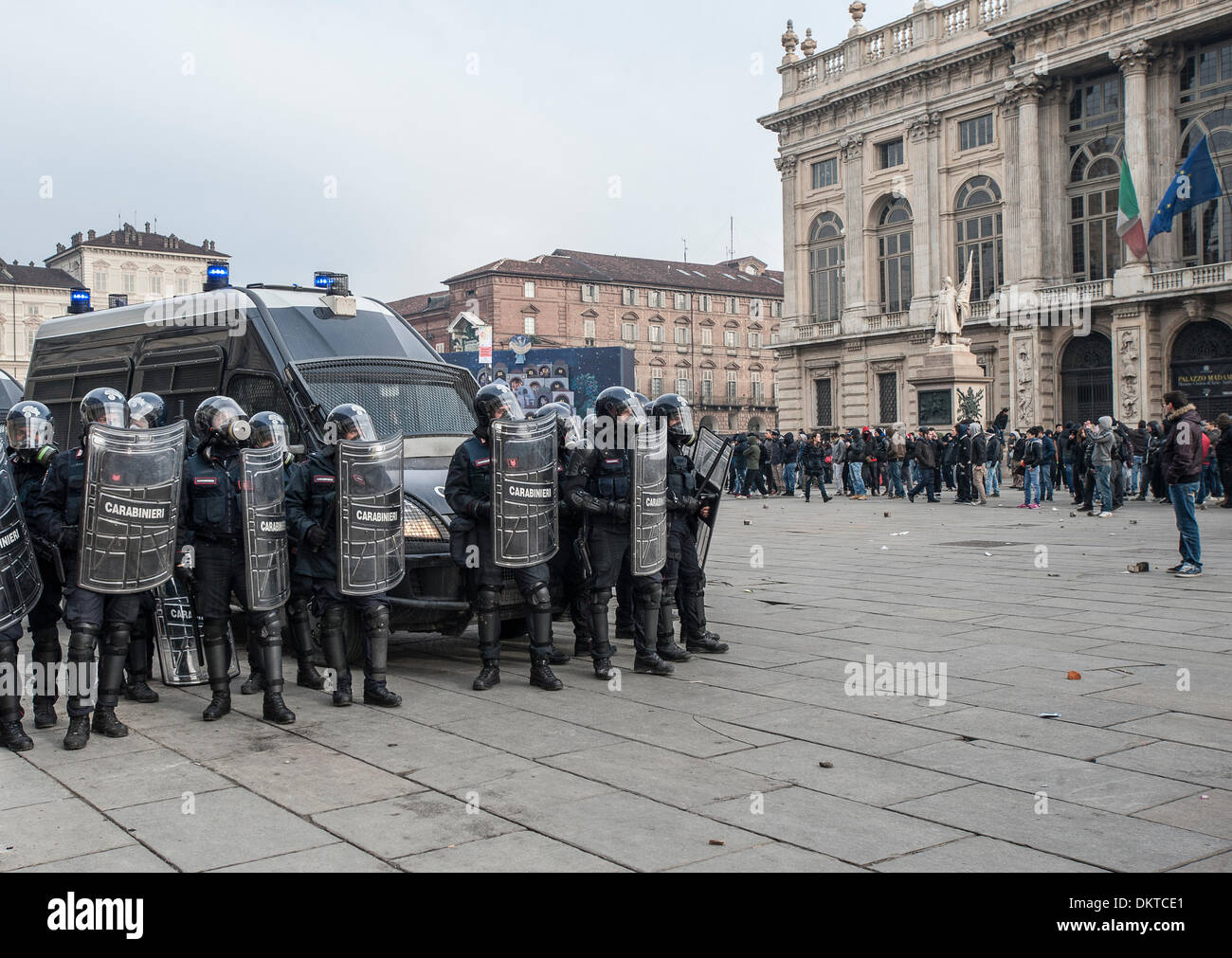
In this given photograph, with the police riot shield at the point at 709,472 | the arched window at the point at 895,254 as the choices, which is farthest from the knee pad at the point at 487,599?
the arched window at the point at 895,254

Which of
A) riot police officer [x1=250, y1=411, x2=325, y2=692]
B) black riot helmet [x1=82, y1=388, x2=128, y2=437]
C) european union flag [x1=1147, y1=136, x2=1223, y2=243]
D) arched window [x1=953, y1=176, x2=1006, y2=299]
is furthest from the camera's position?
arched window [x1=953, y1=176, x2=1006, y2=299]

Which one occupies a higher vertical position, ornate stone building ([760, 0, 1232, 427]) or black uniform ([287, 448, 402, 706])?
ornate stone building ([760, 0, 1232, 427])

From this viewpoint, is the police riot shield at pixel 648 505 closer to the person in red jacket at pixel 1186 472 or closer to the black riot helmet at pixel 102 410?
the black riot helmet at pixel 102 410

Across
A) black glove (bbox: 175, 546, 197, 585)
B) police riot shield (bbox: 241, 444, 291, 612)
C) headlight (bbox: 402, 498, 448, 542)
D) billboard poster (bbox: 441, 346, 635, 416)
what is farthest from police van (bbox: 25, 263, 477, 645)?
billboard poster (bbox: 441, 346, 635, 416)

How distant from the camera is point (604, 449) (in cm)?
738

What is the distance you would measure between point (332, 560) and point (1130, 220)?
3021cm

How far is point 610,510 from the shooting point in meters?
7.24

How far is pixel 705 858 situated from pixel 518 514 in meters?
3.36

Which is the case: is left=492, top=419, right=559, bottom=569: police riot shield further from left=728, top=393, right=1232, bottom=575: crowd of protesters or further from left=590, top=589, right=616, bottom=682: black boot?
left=728, top=393, right=1232, bottom=575: crowd of protesters

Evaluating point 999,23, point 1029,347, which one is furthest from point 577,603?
point 999,23

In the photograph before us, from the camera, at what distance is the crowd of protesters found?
64.1 feet

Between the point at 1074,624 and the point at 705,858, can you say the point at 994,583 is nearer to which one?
Result: the point at 1074,624

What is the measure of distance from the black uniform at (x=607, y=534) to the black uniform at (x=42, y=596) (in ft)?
9.57

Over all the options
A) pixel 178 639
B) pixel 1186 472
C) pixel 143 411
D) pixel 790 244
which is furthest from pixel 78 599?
pixel 790 244
